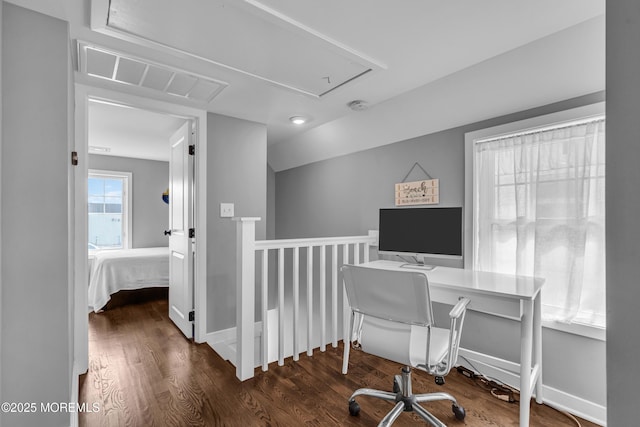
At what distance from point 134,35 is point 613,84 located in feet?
6.73

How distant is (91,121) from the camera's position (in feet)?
11.8

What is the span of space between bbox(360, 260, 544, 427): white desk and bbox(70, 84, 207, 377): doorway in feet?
6.60

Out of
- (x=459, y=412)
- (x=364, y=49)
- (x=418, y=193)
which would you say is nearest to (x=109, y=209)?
(x=418, y=193)

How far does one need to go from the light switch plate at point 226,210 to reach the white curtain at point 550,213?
7.14 ft

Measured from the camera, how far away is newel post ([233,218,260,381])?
2154 millimetres

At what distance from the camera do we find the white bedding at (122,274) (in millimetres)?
3834

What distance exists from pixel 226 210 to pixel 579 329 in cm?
281

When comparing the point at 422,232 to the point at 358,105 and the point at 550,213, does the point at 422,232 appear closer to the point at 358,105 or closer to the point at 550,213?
the point at 550,213

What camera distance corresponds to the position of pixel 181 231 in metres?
3.07

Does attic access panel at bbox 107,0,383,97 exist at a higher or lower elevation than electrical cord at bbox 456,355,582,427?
higher

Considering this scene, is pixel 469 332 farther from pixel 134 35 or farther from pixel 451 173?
pixel 134 35

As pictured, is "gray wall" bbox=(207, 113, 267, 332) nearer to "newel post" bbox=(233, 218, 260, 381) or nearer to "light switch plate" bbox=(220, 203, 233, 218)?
"light switch plate" bbox=(220, 203, 233, 218)

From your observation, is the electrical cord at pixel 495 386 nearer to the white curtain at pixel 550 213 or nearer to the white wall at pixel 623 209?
the white curtain at pixel 550 213

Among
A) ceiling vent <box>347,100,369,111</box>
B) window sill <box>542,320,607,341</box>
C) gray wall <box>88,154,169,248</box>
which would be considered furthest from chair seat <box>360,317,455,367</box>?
gray wall <box>88,154,169,248</box>
